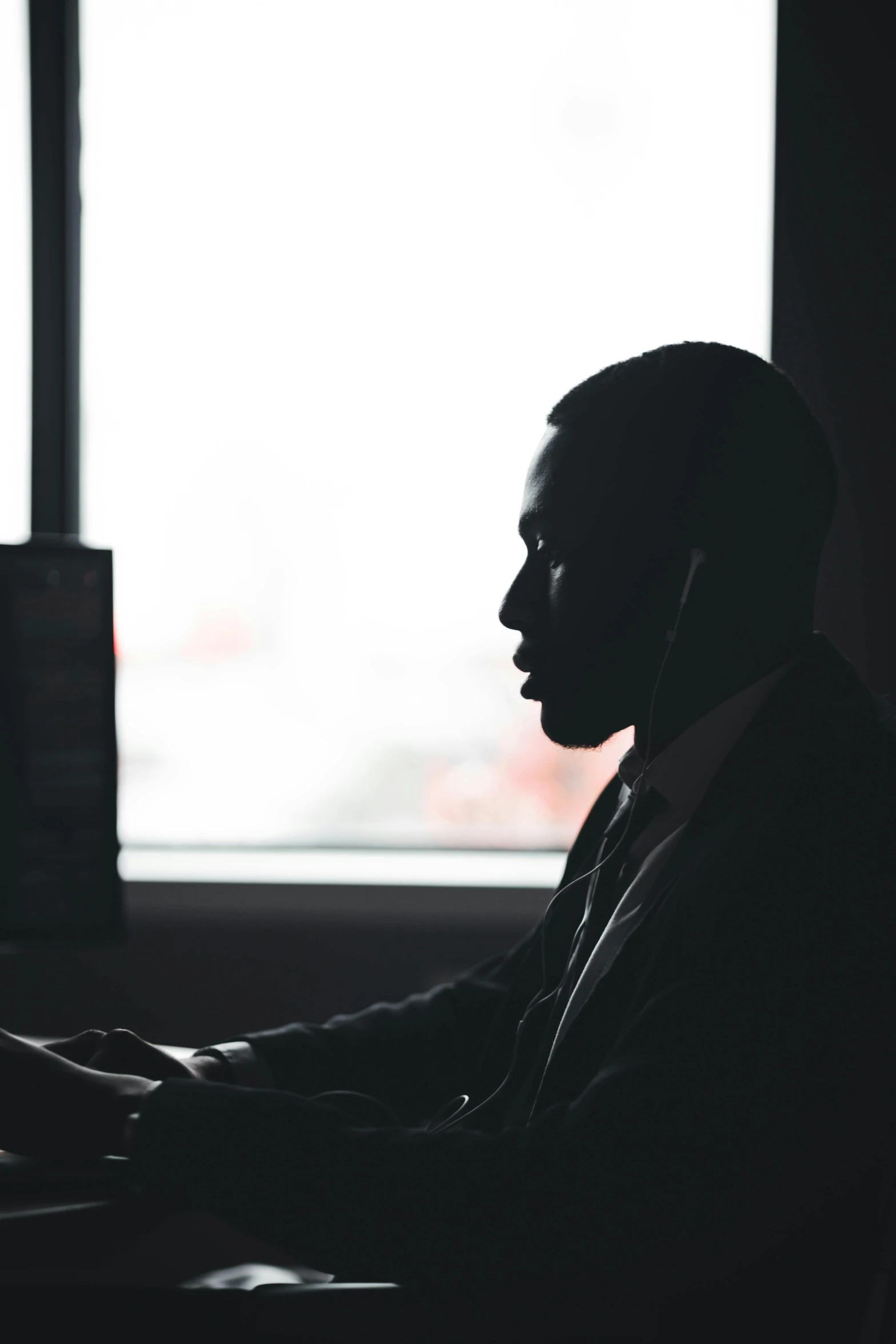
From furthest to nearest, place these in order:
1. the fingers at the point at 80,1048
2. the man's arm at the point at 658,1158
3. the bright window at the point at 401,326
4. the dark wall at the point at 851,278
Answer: the bright window at the point at 401,326
the dark wall at the point at 851,278
the fingers at the point at 80,1048
the man's arm at the point at 658,1158

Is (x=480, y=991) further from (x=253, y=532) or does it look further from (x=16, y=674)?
(x=253, y=532)

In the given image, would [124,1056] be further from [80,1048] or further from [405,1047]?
[405,1047]

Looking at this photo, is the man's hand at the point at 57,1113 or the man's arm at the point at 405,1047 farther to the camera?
the man's arm at the point at 405,1047

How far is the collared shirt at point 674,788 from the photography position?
945mm

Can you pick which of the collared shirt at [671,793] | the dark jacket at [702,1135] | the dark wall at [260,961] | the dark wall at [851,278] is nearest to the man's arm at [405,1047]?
the collared shirt at [671,793]

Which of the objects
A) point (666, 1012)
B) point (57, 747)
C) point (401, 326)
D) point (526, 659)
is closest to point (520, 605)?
point (526, 659)

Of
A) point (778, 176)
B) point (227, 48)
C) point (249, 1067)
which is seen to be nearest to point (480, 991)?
point (249, 1067)

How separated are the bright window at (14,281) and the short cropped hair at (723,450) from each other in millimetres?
1587

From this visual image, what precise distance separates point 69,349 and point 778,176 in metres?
1.45

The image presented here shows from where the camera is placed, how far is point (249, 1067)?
1.17 meters

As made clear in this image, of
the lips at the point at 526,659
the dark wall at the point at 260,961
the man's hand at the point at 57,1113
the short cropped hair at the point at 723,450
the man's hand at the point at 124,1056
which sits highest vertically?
the short cropped hair at the point at 723,450

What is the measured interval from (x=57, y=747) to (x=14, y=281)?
1.11 meters

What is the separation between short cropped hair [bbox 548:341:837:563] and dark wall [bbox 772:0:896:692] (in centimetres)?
92

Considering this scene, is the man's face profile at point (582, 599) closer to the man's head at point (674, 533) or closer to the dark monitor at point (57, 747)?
the man's head at point (674, 533)
